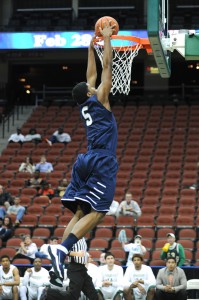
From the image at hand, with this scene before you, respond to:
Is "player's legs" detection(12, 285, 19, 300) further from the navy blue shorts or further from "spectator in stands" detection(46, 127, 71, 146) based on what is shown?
"spectator in stands" detection(46, 127, 71, 146)

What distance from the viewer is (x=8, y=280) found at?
580 inches

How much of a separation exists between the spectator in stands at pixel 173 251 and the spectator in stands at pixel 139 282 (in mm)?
838

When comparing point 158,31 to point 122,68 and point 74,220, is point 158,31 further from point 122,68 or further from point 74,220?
point 74,220

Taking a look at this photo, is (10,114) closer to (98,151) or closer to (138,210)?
(138,210)

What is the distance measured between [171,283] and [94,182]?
6845 mm

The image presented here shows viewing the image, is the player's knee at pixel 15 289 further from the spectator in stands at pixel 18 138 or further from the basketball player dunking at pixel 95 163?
the spectator in stands at pixel 18 138

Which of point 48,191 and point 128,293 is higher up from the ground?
point 48,191

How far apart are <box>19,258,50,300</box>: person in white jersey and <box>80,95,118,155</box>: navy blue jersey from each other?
24.6 feet

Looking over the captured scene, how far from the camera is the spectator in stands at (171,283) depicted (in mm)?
13594

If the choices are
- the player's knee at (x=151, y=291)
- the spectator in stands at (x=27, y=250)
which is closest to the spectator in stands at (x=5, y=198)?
the spectator in stands at (x=27, y=250)

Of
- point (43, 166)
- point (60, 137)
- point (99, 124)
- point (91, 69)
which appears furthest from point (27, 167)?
point (99, 124)

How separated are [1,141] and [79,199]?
19.1 meters

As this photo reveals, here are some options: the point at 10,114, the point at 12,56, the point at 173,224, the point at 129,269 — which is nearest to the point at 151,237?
the point at 173,224

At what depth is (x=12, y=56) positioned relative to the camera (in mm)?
29578
